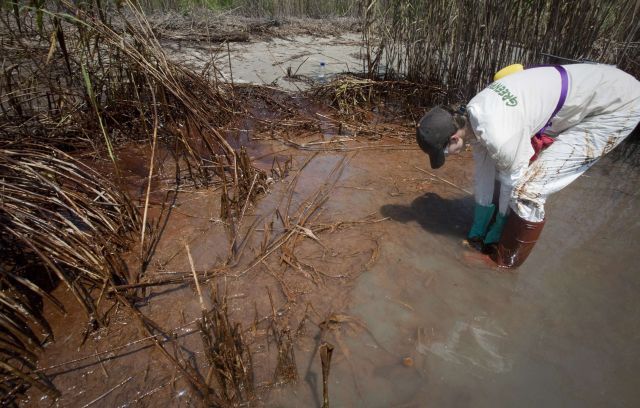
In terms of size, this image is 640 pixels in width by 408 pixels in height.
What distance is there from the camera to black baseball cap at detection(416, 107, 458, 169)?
7.45 ft

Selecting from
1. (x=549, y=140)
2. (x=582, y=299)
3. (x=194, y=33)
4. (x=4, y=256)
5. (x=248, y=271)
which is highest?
(x=194, y=33)

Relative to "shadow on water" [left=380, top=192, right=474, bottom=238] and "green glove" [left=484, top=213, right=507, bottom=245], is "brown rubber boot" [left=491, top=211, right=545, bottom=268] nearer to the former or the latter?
"green glove" [left=484, top=213, right=507, bottom=245]

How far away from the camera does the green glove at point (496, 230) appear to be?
8.79 feet

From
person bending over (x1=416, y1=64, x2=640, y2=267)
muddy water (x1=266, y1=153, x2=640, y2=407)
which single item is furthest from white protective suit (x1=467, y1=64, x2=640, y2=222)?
muddy water (x1=266, y1=153, x2=640, y2=407)

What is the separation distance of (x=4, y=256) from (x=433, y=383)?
7.89 ft

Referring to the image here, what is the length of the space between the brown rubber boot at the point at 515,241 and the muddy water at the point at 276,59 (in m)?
4.10

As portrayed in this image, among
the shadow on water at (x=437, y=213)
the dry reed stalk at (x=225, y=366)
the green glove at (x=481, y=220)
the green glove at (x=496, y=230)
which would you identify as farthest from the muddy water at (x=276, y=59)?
the dry reed stalk at (x=225, y=366)

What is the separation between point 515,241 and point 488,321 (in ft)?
1.94

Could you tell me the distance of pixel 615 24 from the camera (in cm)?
400

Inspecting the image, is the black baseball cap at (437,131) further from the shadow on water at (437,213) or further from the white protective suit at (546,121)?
the shadow on water at (437,213)

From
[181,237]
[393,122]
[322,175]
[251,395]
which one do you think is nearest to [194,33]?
[393,122]

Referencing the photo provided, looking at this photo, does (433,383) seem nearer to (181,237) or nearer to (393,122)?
(181,237)

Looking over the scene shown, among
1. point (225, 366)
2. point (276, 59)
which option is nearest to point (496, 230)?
point (225, 366)

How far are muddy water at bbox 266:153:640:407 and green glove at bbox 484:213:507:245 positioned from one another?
0.19m
